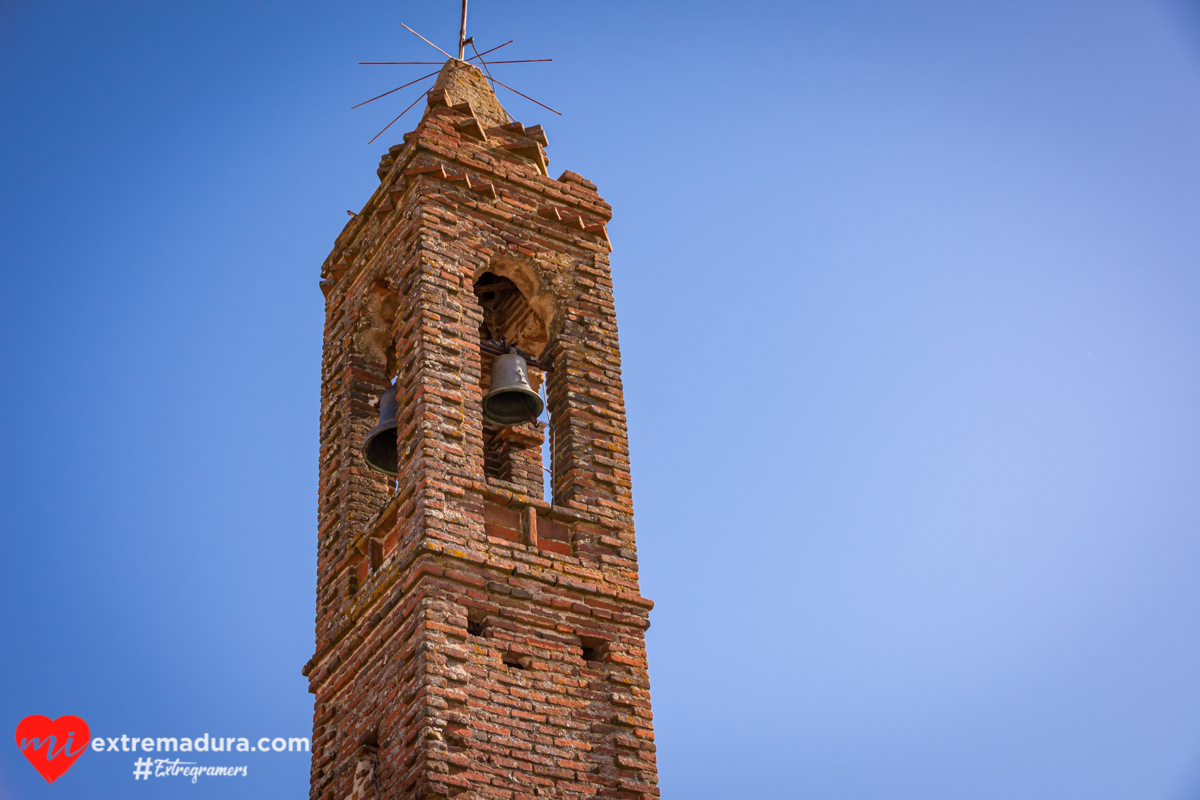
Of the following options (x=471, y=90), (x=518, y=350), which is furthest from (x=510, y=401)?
(x=471, y=90)

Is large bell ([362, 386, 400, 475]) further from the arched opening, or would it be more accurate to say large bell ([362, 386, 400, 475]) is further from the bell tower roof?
the bell tower roof

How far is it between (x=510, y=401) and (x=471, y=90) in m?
3.66

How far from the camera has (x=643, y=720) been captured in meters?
11.5

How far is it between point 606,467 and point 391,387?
7.56ft

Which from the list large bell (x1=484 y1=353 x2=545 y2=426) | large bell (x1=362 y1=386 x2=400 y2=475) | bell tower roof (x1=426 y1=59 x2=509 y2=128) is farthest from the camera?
bell tower roof (x1=426 y1=59 x2=509 y2=128)

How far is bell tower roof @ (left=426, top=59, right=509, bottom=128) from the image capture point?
14.9m

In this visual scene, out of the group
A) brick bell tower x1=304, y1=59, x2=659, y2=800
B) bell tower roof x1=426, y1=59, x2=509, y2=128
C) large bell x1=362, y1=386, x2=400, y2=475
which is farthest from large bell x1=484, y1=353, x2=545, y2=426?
bell tower roof x1=426, y1=59, x2=509, y2=128

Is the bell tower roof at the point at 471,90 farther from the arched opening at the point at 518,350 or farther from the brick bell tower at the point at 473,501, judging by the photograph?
the arched opening at the point at 518,350

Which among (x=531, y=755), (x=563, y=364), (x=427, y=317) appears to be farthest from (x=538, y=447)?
Result: (x=531, y=755)

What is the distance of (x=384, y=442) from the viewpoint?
42.9 ft

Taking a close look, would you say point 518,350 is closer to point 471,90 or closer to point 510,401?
point 510,401

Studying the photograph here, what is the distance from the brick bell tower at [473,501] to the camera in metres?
10.9

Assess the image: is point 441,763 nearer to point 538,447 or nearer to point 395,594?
point 395,594

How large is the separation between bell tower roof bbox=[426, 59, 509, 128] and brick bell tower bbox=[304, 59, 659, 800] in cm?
3
